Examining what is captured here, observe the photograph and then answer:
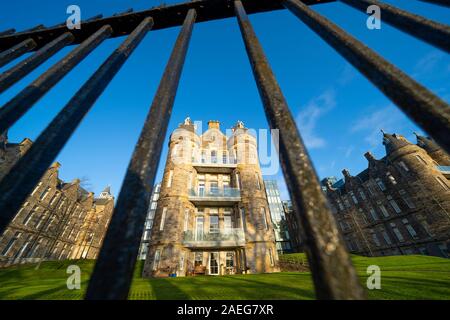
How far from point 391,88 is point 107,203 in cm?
5070

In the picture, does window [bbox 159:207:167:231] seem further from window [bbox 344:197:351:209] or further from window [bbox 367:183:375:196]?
window [bbox 344:197:351:209]

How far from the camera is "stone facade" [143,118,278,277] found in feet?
47.8

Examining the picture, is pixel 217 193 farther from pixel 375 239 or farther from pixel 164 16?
pixel 375 239

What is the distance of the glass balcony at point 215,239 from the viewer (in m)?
15.1

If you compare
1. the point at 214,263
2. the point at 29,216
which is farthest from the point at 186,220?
the point at 29,216

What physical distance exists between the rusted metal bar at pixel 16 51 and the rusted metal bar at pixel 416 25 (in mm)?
5208

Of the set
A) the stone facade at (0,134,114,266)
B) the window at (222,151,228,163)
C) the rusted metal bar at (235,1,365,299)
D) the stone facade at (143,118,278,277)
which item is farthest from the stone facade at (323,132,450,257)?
the stone facade at (0,134,114,266)

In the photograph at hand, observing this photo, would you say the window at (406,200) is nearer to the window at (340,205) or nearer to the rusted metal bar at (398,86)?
the window at (340,205)

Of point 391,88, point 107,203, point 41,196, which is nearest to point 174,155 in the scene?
point 391,88

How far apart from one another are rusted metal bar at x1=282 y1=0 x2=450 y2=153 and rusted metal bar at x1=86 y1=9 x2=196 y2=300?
169 cm

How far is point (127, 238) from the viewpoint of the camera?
3.24 feet

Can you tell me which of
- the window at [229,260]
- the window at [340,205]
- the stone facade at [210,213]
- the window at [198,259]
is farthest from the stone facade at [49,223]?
the window at [340,205]

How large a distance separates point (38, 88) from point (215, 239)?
49.0ft
